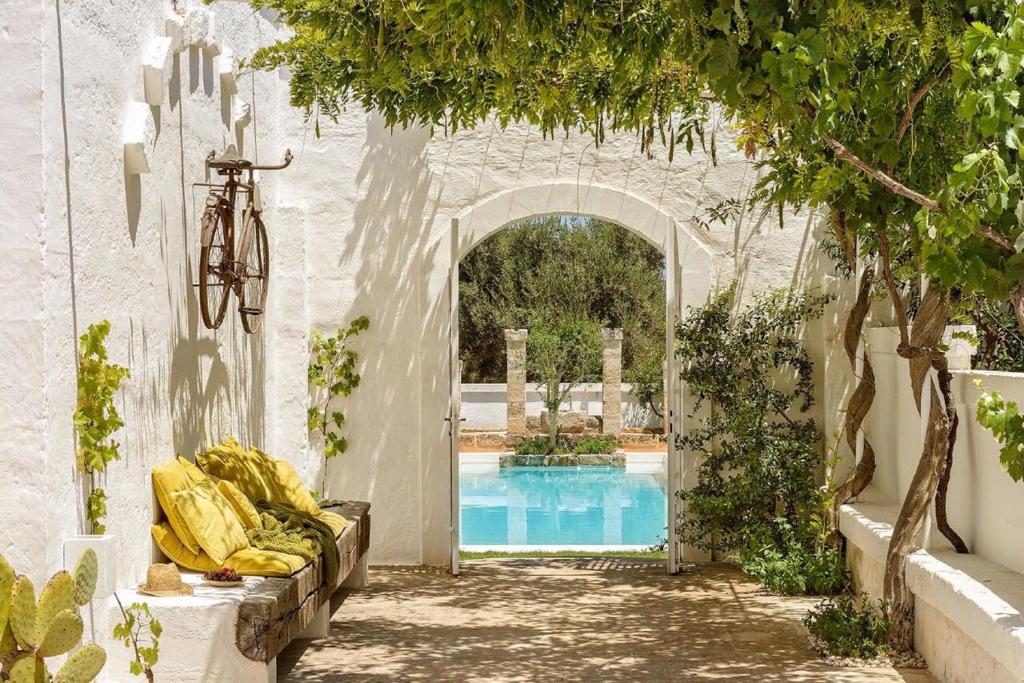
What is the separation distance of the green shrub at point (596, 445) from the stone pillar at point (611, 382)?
29 cm

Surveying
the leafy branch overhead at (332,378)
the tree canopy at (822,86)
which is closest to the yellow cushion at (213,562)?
the tree canopy at (822,86)

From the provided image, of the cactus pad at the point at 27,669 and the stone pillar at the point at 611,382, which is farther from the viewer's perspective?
the stone pillar at the point at 611,382

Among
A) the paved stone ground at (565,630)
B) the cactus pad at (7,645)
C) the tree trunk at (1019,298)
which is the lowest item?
the paved stone ground at (565,630)

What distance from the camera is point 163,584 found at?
18.3 ft

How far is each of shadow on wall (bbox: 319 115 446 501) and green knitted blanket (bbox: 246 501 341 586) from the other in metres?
2.37

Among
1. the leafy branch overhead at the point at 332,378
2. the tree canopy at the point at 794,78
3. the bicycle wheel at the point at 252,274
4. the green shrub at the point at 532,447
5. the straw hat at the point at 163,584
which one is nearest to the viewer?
the tree canopy at the point at 794,78

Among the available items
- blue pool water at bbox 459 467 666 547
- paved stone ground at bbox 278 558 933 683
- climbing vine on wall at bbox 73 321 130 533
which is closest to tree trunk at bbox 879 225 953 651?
paved stone ground at bbox 278 558 933 683

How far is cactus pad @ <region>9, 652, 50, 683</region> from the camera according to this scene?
358cm

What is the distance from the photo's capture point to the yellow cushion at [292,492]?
755 cm

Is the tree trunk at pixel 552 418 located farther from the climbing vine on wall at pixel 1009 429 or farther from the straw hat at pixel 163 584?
the climbing vine on wall at pixel 1009 429

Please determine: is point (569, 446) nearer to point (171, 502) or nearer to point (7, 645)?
point (171, 502)

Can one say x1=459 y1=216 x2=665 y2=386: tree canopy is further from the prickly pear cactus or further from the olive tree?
the prickly pear cactus

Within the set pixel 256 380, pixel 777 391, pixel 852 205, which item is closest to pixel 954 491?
pixel 852 205

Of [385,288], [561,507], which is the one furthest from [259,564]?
[561,507]
